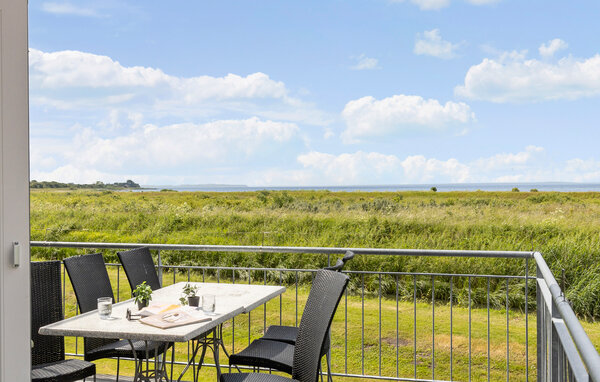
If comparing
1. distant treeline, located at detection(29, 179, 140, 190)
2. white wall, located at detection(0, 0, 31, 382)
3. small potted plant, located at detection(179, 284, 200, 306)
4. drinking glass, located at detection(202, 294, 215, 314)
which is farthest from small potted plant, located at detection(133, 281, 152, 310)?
distant treeline, located at detection(29, 179, 140, 190)

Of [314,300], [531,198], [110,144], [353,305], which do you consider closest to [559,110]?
[531,198]

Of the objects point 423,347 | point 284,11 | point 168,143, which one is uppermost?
point 284,11

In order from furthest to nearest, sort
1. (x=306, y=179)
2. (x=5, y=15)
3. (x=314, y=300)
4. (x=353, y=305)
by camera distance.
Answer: (x=306, y=179) < (x=353, y=305) < (x=314, y=300) < (x=5, y=15)

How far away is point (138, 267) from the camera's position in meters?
4.02

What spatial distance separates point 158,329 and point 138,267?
1531 mm

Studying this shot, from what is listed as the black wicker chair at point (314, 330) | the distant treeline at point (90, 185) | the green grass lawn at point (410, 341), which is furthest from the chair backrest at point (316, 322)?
the distant treeline at point (90, 185)

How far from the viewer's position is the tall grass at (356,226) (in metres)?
10.0

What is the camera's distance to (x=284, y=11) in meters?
23.9

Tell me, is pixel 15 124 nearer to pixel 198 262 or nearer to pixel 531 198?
pixel 198 262

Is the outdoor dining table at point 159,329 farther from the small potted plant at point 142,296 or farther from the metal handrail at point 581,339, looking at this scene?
the metal handrail at point 581,339

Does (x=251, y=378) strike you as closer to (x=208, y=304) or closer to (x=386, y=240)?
(x=208, y=304)

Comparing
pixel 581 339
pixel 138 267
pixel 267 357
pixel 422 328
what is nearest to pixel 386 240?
pixel 422 328

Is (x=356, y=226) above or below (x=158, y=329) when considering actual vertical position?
below

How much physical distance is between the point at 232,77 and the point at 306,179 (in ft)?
26.3
